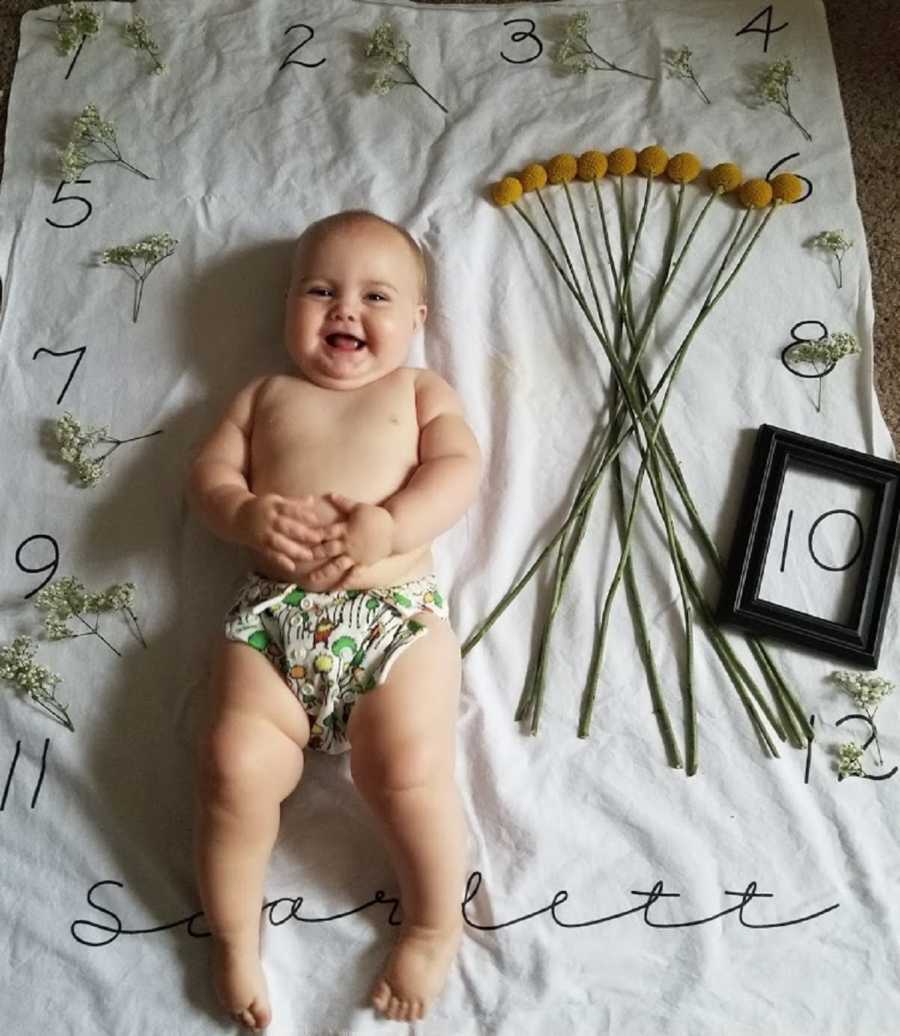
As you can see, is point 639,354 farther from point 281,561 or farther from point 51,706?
point 51,706

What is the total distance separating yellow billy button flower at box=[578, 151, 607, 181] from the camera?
1109 millimetres

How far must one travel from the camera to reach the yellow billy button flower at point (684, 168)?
1103mm

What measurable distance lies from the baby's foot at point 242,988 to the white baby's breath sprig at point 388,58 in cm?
90

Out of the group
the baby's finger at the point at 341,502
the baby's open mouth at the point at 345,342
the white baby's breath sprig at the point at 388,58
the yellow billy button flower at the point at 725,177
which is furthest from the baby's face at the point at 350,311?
the yellow billy button flower at the point at 725,177

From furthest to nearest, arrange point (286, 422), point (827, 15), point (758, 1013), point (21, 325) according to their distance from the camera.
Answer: point (827, 15) < point (21, 325) < point (286, 422) < point (758, 1013)

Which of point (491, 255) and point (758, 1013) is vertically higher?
point (491, 255)

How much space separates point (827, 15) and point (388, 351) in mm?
705

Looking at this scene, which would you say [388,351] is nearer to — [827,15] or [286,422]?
[286,422]

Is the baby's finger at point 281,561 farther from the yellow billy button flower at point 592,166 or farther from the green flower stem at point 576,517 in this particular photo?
the yellow billy button flower at point 592,166

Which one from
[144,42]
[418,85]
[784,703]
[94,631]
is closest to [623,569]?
[784,703]

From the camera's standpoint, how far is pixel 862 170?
115 cm

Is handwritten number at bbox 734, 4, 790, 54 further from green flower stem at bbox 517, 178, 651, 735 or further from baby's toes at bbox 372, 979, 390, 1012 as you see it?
baby's toes at bbox 372, 979, 390, 1012

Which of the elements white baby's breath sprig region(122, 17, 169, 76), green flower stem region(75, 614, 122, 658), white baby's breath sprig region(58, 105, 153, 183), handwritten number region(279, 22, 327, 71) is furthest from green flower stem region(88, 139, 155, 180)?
green flower stem region(75, 614, 122, 658)

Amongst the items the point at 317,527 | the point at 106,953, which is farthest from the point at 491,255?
the point at 106,953
